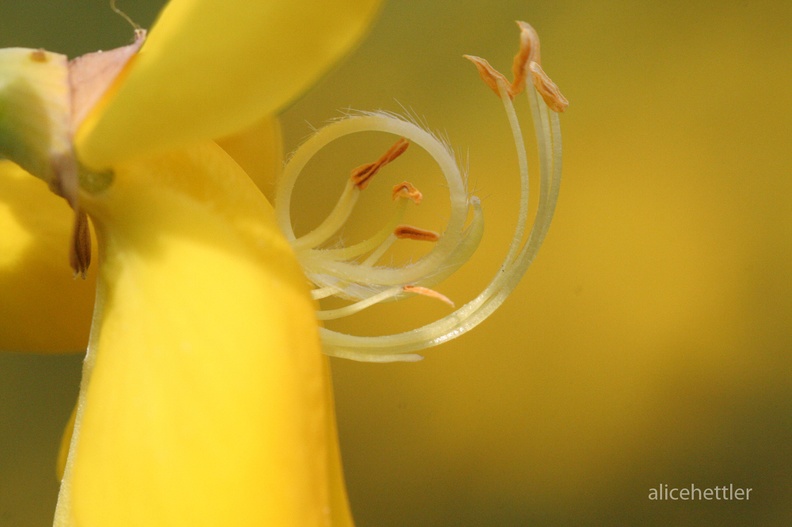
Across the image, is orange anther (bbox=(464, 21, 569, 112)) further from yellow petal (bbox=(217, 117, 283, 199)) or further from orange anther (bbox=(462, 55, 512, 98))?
yellow petal (bbox=(217, 117, 283, 199))

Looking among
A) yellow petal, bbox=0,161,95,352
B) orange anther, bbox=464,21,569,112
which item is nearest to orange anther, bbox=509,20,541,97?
orange anther, bbox=464,21,569,112

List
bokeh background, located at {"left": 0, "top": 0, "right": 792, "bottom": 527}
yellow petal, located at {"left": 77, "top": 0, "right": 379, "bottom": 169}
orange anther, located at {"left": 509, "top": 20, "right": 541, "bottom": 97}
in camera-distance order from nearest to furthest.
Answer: yellow petal, located at {"left": 77, "top": 0, "right": 379, "bottom": 169} → orange anther, located at {"left": 509, "top": 20, "right": 541, "bottom": 97} → bokeh background, located at {"left": 0, "top": 0, "right": 792, "bottom": 527}

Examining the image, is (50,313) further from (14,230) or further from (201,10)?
(201,10)

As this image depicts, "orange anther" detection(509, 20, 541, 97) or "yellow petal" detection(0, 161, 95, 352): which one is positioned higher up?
"orange anther" detection(509, 20, 541, 97)

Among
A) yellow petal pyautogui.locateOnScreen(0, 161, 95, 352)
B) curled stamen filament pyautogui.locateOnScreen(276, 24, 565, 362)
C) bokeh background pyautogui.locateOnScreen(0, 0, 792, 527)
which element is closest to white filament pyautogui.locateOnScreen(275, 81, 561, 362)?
curled stamen filament pyautogui.locateOnScreen(276, 24, 565, 362)

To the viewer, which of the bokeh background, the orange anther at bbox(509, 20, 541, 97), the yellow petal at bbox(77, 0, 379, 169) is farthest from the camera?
the bokeh background

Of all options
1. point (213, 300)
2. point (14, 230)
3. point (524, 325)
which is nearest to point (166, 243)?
point (213, 300)

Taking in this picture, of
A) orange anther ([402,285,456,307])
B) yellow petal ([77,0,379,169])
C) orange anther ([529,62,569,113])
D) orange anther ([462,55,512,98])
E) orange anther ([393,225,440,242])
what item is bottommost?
orange anther ([402,285,456,307])

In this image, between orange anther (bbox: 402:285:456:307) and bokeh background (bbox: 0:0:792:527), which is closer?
orange anther (bbox: 402:285:456:307)

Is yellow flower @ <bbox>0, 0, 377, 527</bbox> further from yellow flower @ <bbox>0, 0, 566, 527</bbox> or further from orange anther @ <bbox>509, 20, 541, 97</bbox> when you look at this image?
orange anther @ <bbox>509, 20, 541, 97</bbox>
